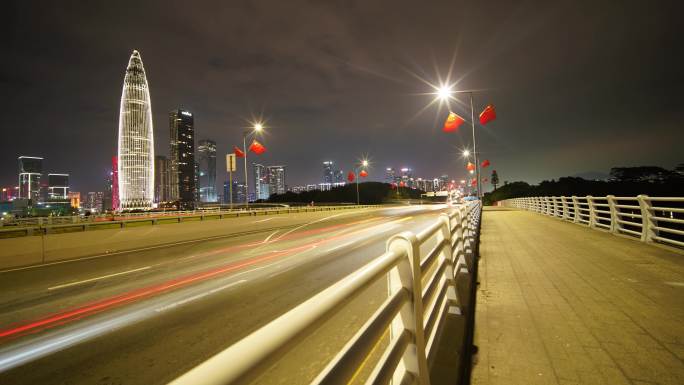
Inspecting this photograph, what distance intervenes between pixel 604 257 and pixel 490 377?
22.4 feet

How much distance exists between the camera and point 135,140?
363ft

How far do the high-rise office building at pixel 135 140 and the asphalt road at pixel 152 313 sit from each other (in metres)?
116

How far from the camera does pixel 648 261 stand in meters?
6.86

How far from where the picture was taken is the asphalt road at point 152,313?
145 inches

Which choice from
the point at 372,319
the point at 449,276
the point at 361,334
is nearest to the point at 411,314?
the point at 372,319

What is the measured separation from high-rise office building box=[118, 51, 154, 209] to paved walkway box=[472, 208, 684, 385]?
125 metres

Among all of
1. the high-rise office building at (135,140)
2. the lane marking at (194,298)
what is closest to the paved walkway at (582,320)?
the lane marking at (194,298)

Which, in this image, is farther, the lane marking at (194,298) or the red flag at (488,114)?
the red flag at (488,114)

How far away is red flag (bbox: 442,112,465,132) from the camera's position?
65.5ft

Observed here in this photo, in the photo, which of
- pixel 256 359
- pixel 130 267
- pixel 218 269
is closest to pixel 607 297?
pixel 256 359

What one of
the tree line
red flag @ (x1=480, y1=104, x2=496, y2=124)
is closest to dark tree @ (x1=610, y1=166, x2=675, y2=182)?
the tree line

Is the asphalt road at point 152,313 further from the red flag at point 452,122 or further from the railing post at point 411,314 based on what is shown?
the red flag at point 452,122

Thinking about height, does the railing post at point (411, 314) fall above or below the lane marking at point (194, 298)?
above

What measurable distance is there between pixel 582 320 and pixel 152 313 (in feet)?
21.6
